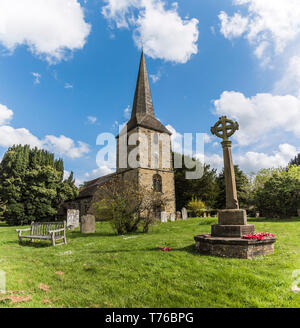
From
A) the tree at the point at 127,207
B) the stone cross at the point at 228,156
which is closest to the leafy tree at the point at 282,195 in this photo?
the tree at the point at 127,207

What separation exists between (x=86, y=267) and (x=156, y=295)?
2.21 m

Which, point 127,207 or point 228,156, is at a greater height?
point 228,156

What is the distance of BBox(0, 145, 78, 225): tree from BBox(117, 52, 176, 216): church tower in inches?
316

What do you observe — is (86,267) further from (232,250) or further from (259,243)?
(259,243)

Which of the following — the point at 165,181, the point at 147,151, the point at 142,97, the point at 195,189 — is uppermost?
the point at 142,97

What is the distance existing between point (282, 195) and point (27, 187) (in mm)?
24811

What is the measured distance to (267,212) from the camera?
2028cm

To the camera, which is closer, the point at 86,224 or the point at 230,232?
the point at 230,232

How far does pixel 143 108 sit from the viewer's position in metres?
27.5

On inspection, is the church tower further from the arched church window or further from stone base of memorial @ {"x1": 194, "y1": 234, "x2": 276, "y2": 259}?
stone base of memorial @ {"x1": 194, "y1": 234, "x2": 276, "y2": 259}

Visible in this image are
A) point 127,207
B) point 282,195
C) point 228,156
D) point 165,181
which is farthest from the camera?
point 165,181

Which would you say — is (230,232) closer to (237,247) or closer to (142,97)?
(237,247)

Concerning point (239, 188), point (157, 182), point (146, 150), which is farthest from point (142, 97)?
point (239, 188)

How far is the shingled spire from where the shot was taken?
84.3ft
